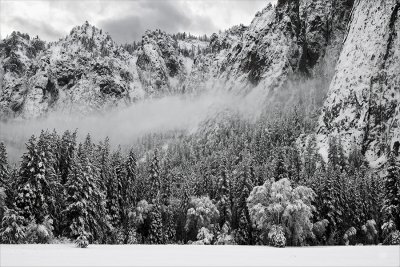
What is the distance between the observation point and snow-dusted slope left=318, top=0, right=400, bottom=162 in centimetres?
14438

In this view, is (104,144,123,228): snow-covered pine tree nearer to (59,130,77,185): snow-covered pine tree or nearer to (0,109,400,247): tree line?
(0,109,400,247): tree line

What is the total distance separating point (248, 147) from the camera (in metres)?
192

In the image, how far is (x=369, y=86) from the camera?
156m

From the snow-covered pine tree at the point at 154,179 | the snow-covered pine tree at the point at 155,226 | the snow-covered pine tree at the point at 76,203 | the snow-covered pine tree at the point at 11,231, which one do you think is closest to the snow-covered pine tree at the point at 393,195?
the snow-covered pine tree at the point at 155,226

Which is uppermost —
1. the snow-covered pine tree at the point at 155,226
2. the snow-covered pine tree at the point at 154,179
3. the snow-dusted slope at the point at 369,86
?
the snow-dusted slope at the point at 369,86

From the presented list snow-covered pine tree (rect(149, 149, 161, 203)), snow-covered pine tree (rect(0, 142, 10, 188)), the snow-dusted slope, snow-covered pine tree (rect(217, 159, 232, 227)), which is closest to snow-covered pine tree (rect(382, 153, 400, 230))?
snow-covered pine tree (rect(217, 159, 232, 227))

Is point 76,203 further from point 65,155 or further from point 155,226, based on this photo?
point 155,226

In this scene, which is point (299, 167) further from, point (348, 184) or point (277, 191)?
point (277, 191)

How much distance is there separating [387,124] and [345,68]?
38.2 m

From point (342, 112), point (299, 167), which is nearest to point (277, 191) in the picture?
point (299, 167)

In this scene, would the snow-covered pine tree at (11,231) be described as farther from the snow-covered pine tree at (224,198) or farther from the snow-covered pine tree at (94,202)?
the snow-covered pine tree at (224,198)

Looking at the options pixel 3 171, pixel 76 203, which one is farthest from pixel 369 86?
pixel 3 171

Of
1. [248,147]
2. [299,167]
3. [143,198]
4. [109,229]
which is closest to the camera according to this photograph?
[109,229]

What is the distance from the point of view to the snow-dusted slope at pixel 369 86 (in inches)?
5684
